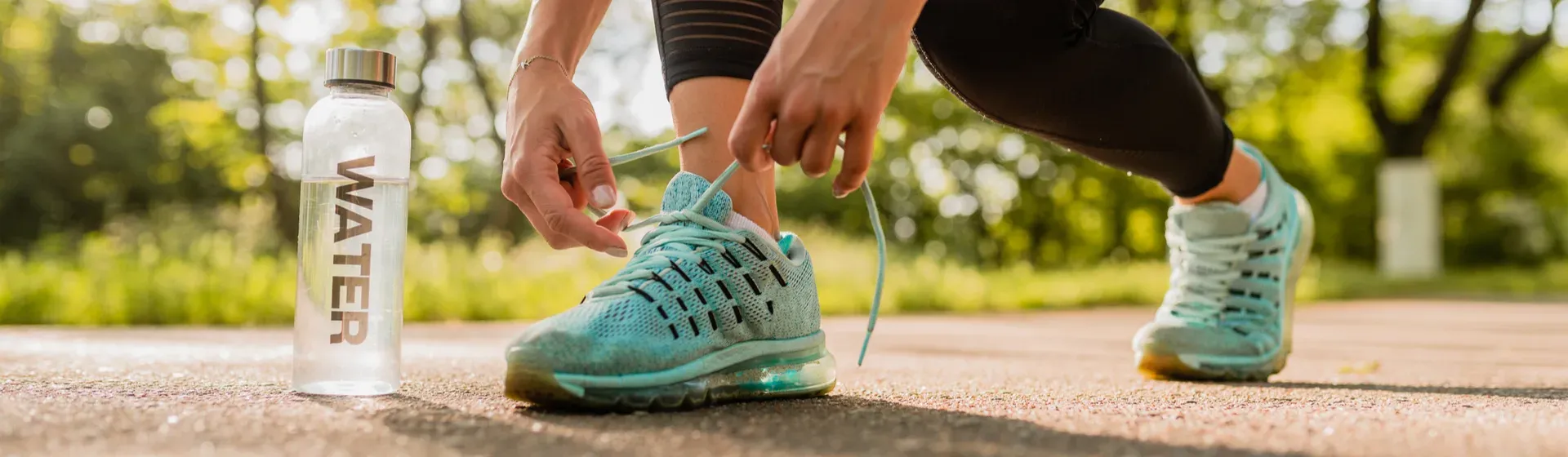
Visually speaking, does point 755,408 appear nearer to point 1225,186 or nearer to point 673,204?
point 673,204

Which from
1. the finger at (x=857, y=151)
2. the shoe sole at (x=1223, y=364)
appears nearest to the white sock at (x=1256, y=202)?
the shoe sole at (x=1223, y=364)

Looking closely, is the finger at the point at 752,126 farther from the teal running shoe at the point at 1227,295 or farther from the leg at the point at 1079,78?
the teal running shoe at the point at 1227,295

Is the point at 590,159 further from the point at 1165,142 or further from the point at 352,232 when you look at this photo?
the point at 1165,142

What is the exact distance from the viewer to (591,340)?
3.73ft

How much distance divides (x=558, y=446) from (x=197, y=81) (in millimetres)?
19293

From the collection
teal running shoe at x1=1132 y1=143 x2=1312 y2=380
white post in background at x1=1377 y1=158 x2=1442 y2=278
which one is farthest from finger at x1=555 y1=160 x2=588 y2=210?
white post in background at x1=1377 y1=158 x2=1442 y2=278

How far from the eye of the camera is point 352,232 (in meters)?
1.28

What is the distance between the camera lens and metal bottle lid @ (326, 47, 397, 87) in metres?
1.27

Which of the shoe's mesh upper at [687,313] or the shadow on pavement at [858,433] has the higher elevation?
the shoe's mesh upper at [687,313]

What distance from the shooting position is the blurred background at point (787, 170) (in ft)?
20.7

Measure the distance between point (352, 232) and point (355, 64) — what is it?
0.63ft

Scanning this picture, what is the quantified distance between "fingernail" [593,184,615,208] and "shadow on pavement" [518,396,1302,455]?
231 millimetres

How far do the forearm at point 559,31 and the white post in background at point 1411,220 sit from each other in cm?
1272

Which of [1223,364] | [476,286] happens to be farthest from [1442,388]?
[476,286]
